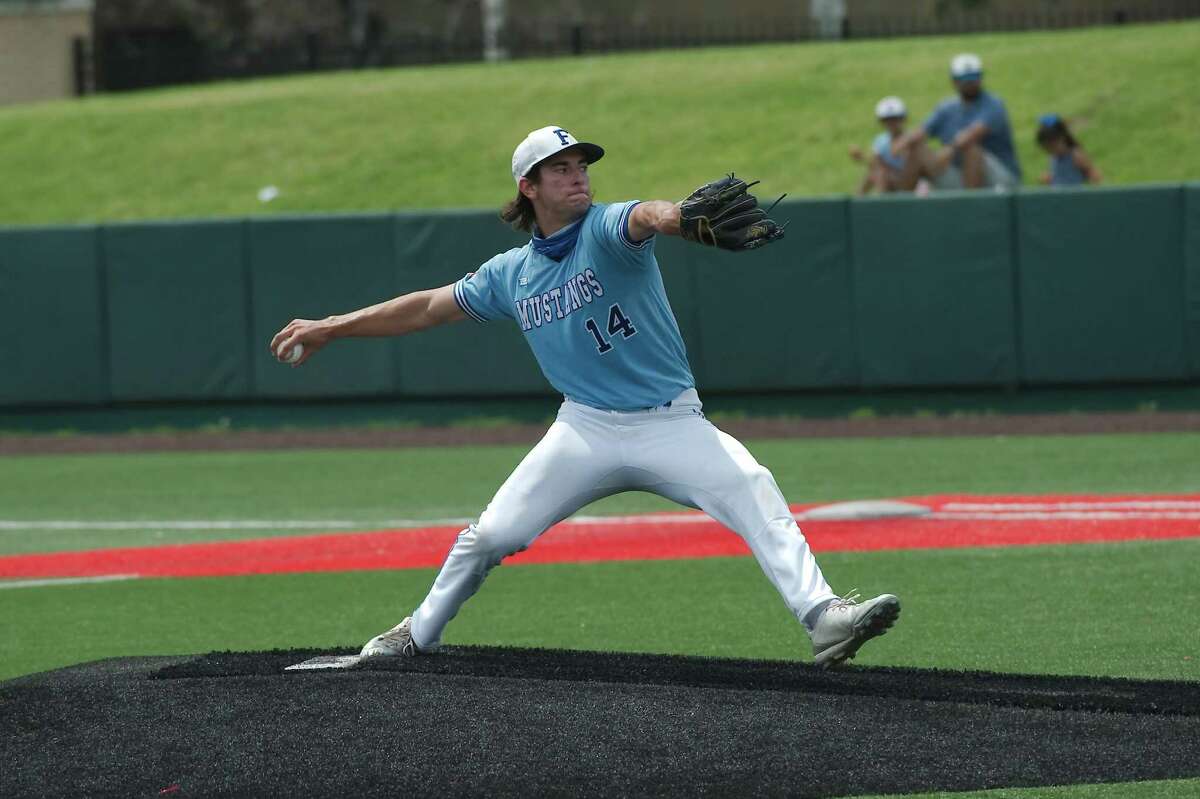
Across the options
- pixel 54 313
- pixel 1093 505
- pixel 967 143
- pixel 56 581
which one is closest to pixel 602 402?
pixel 56 581

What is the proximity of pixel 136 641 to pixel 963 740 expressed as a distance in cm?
426

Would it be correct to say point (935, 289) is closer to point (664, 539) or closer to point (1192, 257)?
point (1192, 257)

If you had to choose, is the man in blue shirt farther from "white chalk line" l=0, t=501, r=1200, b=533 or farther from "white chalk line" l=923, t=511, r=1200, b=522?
"white chalk line" l=923, t=511, r=1200, b=522

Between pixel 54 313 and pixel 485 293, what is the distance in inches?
489

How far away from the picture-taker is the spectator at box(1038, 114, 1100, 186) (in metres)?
16.9

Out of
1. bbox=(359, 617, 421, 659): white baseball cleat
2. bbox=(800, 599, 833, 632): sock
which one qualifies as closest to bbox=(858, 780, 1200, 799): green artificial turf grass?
bbox=(800, 599, 833, 632): sock

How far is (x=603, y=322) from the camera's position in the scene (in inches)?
258

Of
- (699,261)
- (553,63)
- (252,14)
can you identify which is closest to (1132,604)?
(699,261)

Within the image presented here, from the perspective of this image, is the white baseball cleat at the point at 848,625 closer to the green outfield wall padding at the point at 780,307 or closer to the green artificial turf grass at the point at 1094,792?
the green artificial turf grass at the point at 1094,792

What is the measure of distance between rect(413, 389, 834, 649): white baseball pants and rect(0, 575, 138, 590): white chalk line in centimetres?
408

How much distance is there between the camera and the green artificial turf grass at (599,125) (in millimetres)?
23547

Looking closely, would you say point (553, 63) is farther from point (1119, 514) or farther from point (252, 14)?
point (1119, 514)

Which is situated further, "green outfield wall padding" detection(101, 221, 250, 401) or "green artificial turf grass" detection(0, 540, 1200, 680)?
"green outfield wall padding" detection(101, 221, 250, 401)

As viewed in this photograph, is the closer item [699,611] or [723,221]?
[723,221]
